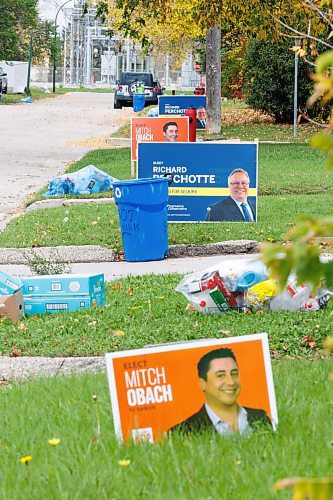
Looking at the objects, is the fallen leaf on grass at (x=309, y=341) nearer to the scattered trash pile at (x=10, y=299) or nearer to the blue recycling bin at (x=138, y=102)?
the scattered trash pile at (x=10, y=299)

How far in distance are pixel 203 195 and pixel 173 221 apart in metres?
0.53

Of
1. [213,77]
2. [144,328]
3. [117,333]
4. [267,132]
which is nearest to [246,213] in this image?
[144,328]

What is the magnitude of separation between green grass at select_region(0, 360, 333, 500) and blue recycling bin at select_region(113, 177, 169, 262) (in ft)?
21.3

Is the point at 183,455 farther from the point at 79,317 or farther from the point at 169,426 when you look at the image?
the point at 79,317

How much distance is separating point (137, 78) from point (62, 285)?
157ft

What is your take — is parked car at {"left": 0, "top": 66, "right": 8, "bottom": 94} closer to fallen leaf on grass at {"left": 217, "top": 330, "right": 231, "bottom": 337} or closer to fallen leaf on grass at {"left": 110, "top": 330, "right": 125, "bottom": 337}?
fallen leaf on grass at {"left": 110, "top": 330, "right": 125, "bottom": 337}

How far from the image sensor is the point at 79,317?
26.3ft

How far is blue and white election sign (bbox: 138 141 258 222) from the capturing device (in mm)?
13430

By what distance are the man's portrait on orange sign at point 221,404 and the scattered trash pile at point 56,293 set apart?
3.97 m

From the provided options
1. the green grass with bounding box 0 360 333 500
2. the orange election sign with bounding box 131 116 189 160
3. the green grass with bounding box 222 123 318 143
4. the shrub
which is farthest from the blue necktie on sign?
the shrub

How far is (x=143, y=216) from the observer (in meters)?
11.6

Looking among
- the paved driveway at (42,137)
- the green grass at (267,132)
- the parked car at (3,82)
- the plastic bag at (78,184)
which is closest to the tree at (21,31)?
the parked car at (3,82)

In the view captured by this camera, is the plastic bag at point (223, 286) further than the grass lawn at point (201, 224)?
No

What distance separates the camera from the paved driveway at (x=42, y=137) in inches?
Answer: 827
